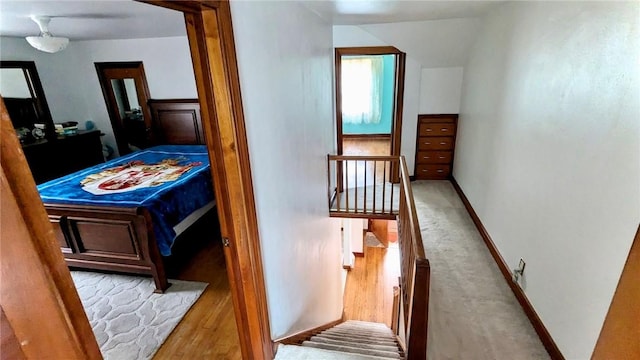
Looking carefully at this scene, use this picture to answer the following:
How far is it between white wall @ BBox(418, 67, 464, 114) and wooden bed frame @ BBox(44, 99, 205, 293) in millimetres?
3686

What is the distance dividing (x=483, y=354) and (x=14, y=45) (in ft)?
20.9

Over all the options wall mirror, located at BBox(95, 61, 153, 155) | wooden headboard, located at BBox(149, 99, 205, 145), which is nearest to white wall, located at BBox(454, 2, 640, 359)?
wooden headboard, located at BBox(149, 99, 205, 145)

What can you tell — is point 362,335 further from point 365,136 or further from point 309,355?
point 365,136

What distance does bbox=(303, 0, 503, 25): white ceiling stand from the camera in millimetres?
2512

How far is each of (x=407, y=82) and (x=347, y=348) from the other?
3.39m

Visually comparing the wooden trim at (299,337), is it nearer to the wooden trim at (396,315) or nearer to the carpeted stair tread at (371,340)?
the carpeted stair tread at (371,340)

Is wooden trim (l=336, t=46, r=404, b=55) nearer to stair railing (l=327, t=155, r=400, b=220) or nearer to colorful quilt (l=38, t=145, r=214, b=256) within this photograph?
stair railing (l=327, t=155, r=400, b=220)

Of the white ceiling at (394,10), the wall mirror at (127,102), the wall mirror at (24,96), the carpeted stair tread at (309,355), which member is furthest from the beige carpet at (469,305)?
the wall mirror at (24,96)

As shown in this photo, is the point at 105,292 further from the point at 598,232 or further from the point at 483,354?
the point at 598,232

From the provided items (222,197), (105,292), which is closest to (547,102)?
(222,197)

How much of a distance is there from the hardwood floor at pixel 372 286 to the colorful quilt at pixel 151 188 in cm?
295

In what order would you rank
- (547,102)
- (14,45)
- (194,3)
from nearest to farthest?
(194,3) → (547,102) → (14,45)

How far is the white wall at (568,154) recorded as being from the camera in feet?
4.65

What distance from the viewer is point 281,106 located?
191 cm
